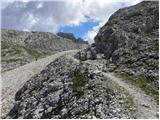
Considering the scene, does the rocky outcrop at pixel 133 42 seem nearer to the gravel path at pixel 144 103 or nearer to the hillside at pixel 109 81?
the hillside at pixel 109 81

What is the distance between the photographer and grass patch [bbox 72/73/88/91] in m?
49.9

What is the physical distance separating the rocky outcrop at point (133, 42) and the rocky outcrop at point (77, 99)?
894 cm

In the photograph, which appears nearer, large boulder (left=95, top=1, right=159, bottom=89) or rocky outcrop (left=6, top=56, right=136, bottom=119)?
rocky outcrop (left=6, top=56, right=136, bottom=119)

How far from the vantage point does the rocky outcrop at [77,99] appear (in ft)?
136

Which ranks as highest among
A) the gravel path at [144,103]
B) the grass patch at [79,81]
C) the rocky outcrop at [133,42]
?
the rocky outcrop at [133,42]

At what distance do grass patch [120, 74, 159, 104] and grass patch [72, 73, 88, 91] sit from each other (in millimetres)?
7541

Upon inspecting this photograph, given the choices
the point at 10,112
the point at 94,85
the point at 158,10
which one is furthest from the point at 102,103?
the point at 158,10

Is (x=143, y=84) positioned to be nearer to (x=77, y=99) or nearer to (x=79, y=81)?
(x=79, y=81)

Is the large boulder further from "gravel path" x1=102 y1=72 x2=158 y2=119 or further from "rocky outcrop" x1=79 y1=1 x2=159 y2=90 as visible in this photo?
"gravel path" x1=102 y1=72 x2=158 y2=119

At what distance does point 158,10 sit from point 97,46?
1593cm

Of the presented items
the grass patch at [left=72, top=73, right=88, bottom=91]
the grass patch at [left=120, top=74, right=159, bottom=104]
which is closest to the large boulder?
the grass patch at [left=120, top=74, right=159, bottom=104]

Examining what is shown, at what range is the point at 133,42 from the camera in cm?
6931

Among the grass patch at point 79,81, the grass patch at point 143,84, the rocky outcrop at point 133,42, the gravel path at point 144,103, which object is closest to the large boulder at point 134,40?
the rocky outcrop at point 133,42

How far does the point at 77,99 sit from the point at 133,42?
87.6 feet
